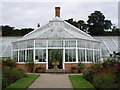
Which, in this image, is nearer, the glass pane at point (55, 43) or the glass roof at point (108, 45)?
the glass pane at point (55, 43)

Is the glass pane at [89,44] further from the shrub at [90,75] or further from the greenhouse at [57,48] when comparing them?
the shrub at [90,75]

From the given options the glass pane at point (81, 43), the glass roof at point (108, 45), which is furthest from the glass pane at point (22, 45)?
the glass roof at point (108, 45)

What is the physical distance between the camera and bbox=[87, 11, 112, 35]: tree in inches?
1999

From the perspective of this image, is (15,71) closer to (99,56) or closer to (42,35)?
(42,35)

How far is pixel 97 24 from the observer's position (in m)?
52.7

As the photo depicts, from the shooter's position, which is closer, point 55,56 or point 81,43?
point 55,56

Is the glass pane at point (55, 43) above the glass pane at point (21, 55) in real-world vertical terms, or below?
above

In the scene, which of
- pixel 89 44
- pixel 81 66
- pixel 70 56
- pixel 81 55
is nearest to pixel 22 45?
pixel 70 56

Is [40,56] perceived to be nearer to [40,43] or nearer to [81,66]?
[40,43]

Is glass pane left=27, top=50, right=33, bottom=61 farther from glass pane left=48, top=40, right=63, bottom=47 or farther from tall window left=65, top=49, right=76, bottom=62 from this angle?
tall window left=65, top=49, right=76, bottom=62

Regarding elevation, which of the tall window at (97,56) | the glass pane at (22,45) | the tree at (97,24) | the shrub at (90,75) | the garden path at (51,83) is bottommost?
the garden path at (51,83)

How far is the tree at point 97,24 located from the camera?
5078cm

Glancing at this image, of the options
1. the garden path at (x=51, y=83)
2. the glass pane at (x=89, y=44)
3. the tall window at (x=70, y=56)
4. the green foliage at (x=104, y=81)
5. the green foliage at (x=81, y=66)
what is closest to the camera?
the green foliage at (x=104, y=81)

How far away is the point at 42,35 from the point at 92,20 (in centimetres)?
3327
